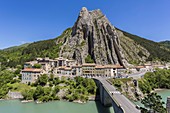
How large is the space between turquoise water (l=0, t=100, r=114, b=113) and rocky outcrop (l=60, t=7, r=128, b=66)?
37.0 m

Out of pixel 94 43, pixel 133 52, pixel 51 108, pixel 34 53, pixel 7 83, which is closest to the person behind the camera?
pixel 51 108

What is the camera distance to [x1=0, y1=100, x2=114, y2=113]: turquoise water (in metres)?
36.6

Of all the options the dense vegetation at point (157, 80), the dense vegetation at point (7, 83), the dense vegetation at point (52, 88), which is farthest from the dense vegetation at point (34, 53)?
the dense vegetation at point (157, 80)

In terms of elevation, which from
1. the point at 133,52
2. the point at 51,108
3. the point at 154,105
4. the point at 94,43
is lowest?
the point at 51,108

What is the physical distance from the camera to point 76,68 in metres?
64.9

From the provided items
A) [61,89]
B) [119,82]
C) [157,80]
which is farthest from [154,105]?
[157,80]

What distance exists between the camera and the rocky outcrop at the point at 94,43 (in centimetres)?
7781

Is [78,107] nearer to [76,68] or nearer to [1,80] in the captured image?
[76,68]

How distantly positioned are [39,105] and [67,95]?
8.11 m

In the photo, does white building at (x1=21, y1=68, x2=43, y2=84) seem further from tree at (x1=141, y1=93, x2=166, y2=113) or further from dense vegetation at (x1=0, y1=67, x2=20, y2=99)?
tree at (x1=141, y1=93, x2=166, y2=113)

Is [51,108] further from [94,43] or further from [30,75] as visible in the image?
[94,43]

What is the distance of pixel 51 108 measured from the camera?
129ft

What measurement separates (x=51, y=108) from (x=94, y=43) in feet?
151

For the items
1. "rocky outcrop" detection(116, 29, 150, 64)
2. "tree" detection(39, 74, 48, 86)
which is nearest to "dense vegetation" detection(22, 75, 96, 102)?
"tree" detection(39, 74, 48, 86)
